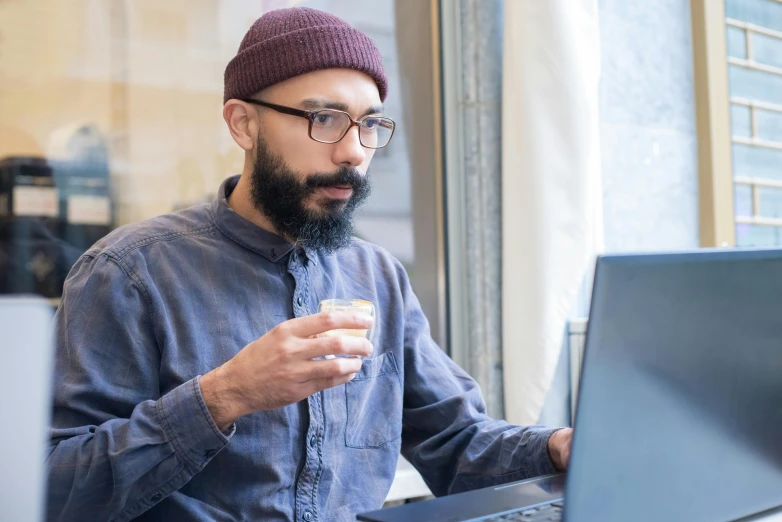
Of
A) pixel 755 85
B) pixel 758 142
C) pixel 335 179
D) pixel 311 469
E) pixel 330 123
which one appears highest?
pixel 755 85

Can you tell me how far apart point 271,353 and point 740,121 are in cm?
310

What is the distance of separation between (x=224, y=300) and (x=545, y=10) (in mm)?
1704

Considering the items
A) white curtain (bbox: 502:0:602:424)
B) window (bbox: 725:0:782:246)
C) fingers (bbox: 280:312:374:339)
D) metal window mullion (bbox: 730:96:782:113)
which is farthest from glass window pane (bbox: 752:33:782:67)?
fingers (bbox: 280:312:374:339)

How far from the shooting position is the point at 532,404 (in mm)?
2551

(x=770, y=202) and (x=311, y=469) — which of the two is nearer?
(x=311, y=469)

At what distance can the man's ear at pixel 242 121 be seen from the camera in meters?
1.52

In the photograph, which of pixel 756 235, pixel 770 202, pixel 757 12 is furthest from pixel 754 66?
pixel 756 235

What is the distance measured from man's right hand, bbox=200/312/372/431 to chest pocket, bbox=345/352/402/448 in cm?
41

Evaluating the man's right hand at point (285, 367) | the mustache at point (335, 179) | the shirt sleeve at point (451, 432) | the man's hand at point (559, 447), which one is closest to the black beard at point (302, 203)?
the mustache at point (335, 179)

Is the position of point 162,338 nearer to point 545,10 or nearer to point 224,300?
point 224,300

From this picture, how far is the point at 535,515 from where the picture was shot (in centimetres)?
91

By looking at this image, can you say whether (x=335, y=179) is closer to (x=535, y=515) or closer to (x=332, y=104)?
(x=332, y=104)

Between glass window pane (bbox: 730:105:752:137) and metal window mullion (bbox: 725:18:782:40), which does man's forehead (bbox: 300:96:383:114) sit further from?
metal window mullion (bbox: 725:18:782:40)

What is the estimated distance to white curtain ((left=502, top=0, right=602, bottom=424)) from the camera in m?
2.54
